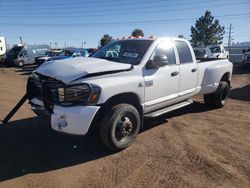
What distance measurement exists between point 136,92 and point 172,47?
62.9 inches

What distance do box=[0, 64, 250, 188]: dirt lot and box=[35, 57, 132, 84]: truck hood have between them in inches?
50.9

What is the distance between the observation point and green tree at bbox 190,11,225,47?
56219 millimetres

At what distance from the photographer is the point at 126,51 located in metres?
5.59

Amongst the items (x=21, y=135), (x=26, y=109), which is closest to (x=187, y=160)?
(x=21, y=135)

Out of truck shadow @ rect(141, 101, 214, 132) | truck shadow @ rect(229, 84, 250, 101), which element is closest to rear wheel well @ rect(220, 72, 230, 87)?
truck shadow @ rect(141, 101, 214, 132)

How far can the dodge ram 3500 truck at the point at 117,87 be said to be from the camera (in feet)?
13.9

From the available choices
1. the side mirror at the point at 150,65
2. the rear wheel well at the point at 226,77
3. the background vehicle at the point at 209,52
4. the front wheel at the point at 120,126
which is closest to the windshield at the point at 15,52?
the background vehicle at the point at 209,52

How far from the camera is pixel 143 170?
13.6 feet

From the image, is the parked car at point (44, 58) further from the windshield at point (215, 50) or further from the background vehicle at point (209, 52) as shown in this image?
the windshield at point (215, 50)

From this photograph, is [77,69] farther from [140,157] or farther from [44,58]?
[44,58]

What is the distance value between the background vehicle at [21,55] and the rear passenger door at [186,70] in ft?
78.3

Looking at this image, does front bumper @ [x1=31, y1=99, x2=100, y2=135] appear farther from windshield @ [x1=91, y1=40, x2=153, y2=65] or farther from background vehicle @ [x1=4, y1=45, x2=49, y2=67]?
background vehicle @ [x1=4, y1=45, x2=49, y2=67]

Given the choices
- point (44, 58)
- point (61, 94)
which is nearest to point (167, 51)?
point (61, 94)

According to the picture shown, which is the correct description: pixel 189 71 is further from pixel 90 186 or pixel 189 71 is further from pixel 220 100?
pixel 90 186
